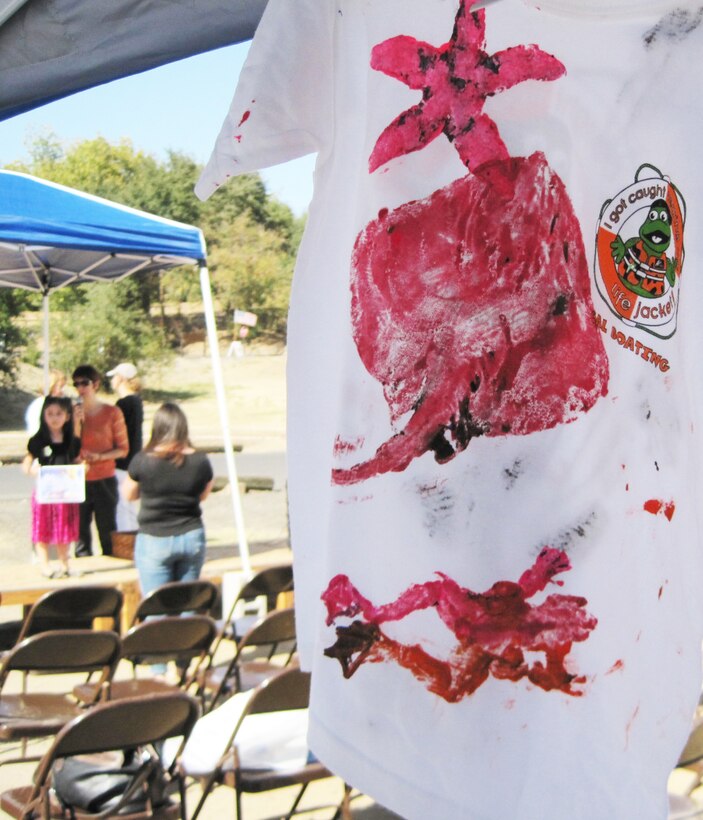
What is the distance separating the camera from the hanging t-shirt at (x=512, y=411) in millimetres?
1131

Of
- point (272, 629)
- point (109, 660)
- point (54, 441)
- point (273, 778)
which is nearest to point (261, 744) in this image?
point (273, 778)

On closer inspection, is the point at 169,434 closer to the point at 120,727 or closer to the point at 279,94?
the point at 120,727

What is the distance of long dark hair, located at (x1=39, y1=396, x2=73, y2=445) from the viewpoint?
6.87m

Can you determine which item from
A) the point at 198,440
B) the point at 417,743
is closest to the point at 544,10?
the point at 417,743

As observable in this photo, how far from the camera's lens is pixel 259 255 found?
107ft

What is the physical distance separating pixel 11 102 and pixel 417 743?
4.04 ft

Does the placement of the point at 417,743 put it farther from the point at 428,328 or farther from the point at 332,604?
the point at 428,328

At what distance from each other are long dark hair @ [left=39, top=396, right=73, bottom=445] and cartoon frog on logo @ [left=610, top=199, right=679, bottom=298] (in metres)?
6.22

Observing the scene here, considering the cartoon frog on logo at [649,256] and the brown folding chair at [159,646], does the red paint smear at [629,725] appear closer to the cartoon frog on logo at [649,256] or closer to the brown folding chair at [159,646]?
the cartoon frog on logo at [649,256]

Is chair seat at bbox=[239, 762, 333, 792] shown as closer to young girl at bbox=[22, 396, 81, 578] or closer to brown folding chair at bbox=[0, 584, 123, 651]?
brown folding chair at bbox=[0, 584, 123, 651]

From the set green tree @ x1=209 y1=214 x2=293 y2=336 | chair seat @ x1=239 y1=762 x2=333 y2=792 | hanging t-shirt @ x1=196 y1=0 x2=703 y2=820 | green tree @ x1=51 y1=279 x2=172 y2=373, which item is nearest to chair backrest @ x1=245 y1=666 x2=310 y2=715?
chair seat @ x1=239 y1=762 x2=333 y2=792

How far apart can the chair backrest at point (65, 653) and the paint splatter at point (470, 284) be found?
9.12 feet

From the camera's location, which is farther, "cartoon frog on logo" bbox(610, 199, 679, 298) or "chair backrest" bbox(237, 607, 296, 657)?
"chair backrest" bbox(237, 607, 296, 657)

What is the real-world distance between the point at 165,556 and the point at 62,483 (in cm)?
141
